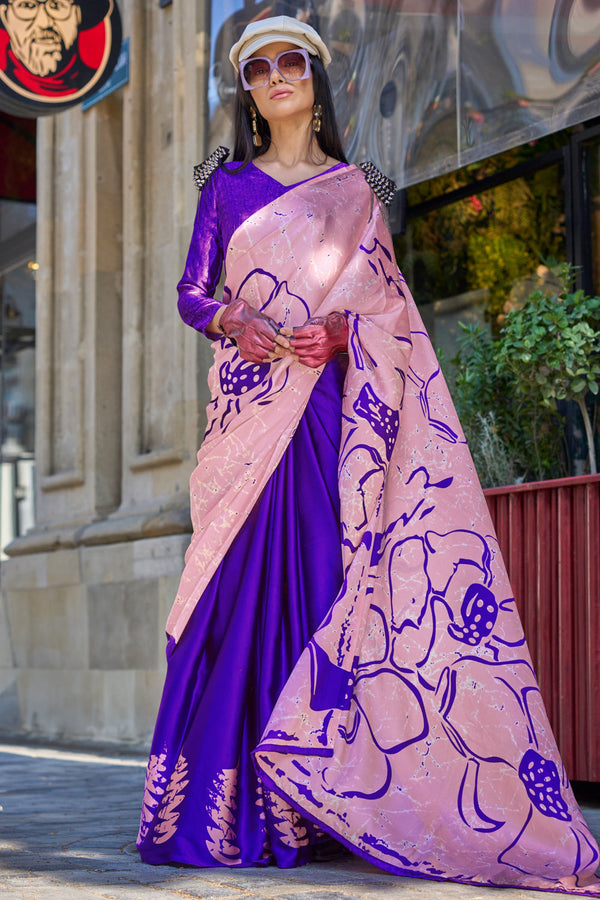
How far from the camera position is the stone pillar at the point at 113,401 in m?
7.09

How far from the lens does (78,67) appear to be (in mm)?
6605

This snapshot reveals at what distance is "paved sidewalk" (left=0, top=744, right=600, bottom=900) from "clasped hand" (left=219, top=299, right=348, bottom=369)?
125 centimetres

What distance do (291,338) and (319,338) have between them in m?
0.07

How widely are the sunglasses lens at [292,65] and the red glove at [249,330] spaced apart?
25.9 inches

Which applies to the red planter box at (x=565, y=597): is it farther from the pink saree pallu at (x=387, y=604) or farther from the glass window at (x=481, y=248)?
the glass window at (x=481, y=248)

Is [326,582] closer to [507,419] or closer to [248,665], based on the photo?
[248,665]

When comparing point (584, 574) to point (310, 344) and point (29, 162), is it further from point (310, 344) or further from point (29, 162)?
point (29, 162)

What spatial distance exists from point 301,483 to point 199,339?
3.81 meters

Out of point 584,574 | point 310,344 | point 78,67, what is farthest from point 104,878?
point 78,67

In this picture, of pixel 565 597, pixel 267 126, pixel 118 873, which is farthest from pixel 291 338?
pixel 565 597

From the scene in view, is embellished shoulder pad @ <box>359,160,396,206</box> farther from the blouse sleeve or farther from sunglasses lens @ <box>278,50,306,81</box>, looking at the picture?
the blouse sleeve

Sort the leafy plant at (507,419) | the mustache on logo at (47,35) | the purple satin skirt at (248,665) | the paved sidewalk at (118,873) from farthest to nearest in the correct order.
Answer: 1. the mustache on logo at (47,35)
2. the leafy plant at (507,419)
3. the purple satin skirt at (248,665)
4. the paved sidewalk at (118,873)

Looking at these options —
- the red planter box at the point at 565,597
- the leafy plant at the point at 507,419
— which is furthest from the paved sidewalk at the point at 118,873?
the leafy plant at the point at 507,419

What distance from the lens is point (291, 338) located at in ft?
10.5
